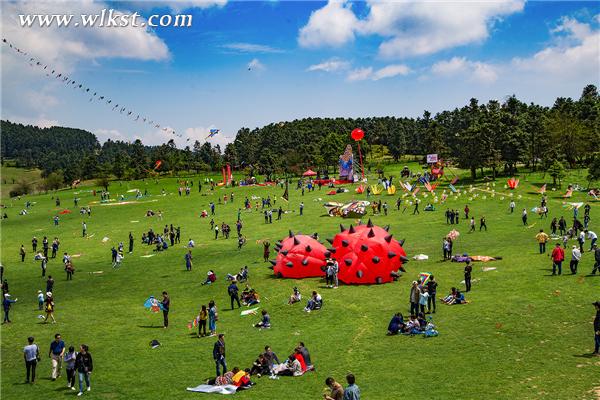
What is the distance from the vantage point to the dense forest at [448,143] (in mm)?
84688

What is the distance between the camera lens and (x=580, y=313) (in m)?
21.4

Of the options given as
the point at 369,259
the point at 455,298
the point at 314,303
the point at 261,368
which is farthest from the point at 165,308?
the point at 455,298

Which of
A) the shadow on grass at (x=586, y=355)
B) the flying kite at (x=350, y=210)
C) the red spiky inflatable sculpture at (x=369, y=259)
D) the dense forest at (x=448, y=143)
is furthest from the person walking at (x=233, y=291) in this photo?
the dense forest at (x=448, y=143)

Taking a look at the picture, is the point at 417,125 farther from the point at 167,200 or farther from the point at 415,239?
the point at 415,239

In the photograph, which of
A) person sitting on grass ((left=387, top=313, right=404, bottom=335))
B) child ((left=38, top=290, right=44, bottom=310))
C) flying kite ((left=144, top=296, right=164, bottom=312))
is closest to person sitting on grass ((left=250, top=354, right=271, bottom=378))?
person sitting on grass ((left=387, top=313, right=404, bottom=335))

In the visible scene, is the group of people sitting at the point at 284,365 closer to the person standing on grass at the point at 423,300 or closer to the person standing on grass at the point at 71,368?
the person standing on grass at the point at 71,368

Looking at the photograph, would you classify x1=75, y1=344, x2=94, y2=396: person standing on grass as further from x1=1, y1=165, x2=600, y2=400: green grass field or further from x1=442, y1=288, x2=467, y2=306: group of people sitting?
x1=442, y1=288, x2=467, y2=306: group of people sitting

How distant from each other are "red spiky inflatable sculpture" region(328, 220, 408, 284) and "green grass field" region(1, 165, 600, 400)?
0.96 meters

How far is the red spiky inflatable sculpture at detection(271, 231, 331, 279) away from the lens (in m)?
32.2

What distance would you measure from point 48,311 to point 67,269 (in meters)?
12.2

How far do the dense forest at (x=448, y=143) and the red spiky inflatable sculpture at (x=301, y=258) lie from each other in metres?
49.3

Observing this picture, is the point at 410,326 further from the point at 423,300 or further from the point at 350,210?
the point at 350,210

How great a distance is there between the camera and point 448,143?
14475 centimetres

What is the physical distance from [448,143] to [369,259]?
123 metres
